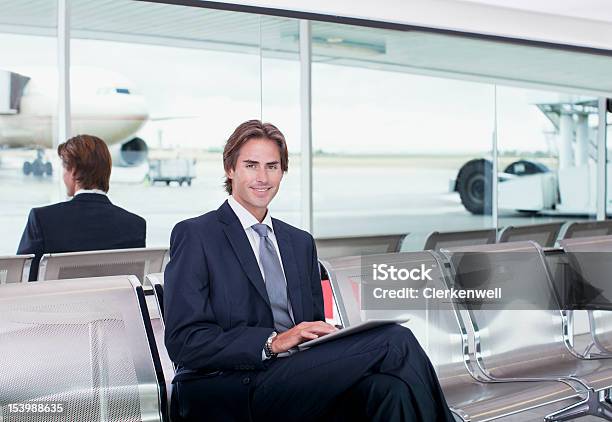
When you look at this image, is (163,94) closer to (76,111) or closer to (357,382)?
(76,111)

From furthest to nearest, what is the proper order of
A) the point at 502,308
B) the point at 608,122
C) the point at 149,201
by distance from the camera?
1. the point at 608,122
2. the point at 149,201
3. the point at 502,308

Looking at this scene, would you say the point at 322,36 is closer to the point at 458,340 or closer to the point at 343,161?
the point at 343,161

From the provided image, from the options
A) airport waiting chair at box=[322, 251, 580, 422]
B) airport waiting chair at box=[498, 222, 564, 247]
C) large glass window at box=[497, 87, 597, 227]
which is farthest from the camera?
large glass window at box=[497, 87, 597, 227]

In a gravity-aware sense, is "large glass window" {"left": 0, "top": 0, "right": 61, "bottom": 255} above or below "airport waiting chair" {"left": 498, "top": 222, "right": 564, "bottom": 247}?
above

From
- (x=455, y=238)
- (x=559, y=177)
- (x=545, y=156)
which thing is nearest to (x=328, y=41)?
(x=545, y=156)

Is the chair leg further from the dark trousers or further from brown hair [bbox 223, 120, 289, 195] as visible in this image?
brown hair [bbox 223, 120, 289, 195]

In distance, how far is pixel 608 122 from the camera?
29.6 ft

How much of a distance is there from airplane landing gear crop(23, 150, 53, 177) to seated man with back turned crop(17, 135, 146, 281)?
225 centimetres

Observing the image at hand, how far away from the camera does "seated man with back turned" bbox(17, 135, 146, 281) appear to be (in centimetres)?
375

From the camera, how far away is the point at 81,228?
3820 millimetres

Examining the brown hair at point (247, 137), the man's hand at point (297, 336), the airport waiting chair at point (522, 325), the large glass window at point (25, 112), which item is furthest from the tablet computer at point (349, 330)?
the large glass window at point (25, 112)

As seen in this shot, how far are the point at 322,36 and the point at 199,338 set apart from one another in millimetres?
5124

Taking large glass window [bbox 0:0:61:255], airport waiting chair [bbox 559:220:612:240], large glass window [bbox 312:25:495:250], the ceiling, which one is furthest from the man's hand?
large glass window [bbox 312:25:495:250]

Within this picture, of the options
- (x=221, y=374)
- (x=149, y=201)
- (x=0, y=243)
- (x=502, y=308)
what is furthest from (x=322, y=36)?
(x=221, y=374)
